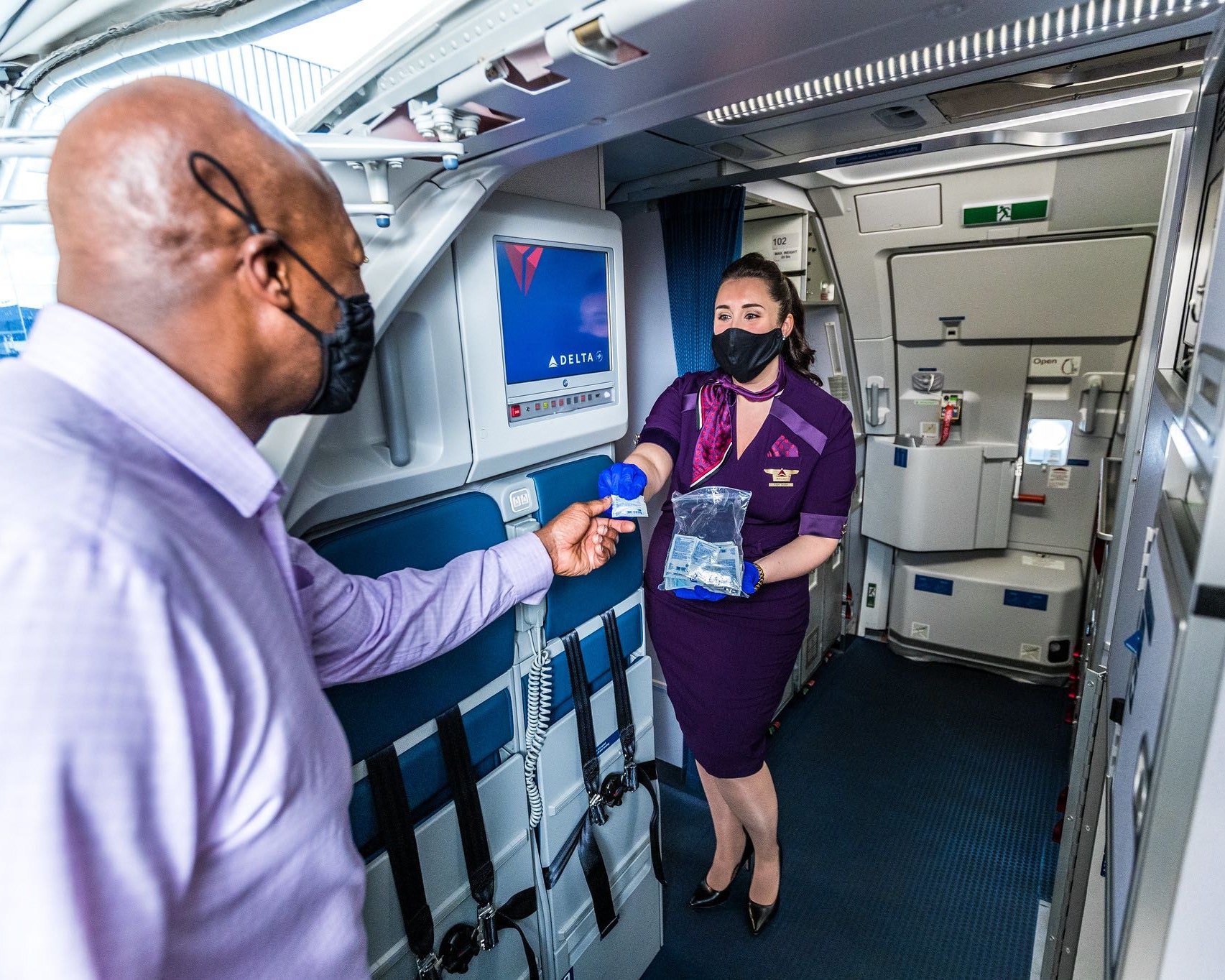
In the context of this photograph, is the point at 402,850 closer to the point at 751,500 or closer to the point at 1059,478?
the point at 751,500

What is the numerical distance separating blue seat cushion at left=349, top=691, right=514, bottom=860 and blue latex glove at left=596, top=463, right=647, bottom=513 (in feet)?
2.03

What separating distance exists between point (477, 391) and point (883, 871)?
2.60 meters

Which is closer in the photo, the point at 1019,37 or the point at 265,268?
the point at 265,268

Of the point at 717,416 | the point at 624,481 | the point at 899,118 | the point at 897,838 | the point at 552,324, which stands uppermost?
the point at 899,118

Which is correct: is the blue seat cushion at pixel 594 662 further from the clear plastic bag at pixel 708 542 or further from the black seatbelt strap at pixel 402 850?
the black seatbelt strap at pixel 402 850

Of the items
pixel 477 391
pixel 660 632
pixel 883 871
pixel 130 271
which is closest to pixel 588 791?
pixel 660 632

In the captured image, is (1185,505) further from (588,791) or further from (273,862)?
(588,791)

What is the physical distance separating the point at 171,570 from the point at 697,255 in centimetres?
236

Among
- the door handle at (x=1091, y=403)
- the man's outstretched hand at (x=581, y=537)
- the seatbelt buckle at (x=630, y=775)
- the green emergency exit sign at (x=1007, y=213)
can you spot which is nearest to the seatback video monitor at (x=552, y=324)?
the man's outstretched hand at (x=581, y=537)

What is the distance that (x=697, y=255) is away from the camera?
2688 millimetres

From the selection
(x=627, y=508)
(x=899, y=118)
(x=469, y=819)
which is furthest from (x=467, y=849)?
(x=899, y=118)

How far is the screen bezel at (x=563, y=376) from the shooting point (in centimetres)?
167

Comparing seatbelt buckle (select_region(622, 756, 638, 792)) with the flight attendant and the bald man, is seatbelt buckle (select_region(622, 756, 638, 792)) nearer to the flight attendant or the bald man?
the flight attendant

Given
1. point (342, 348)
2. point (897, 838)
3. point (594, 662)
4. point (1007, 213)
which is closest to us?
point (342, 348)
